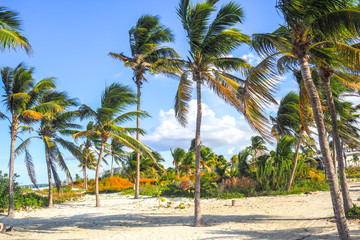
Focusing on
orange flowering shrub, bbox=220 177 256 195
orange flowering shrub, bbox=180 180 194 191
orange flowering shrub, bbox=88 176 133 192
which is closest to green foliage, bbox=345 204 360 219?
orange flowering shrub, bbox=220 177 256 195

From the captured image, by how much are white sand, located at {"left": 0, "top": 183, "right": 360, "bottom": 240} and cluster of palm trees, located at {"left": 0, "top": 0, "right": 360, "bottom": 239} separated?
110 centimetres

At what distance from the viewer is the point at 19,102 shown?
44.6 feet

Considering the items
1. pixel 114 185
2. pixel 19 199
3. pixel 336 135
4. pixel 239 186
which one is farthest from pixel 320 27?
pixel 114 185

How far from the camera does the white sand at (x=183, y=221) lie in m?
8.11

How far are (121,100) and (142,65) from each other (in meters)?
3.78

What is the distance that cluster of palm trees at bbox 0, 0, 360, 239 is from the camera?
19.8 feet

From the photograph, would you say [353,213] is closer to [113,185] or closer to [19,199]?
[19,199]

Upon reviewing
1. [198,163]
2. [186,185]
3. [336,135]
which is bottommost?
[186,185]

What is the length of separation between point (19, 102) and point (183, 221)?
32.6ft

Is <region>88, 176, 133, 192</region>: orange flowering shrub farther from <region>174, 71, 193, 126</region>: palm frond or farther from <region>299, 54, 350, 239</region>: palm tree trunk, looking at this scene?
<region>299, 54, 350, 239</region>: palm tree trunk

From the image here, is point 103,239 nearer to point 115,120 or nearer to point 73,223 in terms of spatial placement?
point 73,223

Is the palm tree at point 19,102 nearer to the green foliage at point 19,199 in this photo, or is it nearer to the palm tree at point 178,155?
the green foliage at point 19,199

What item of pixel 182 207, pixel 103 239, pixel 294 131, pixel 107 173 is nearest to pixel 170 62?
pixel 103 239

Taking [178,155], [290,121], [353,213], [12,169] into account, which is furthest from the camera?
[178,155]
